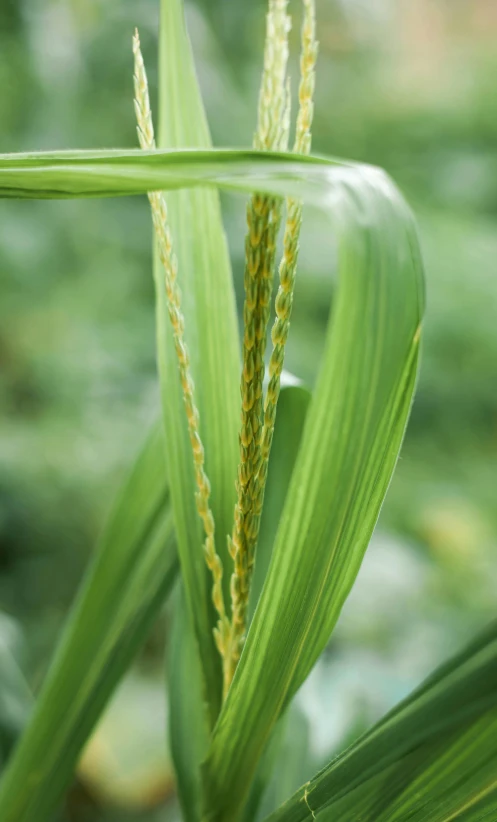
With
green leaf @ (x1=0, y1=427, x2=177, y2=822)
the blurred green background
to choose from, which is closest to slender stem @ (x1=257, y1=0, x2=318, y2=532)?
green leaf @ (x1=0, y1=427, x2=177, y2=822)

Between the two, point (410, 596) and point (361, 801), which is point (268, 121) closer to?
point (361, 801)

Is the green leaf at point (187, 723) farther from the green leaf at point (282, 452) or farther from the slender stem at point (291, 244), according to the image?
the slender stem at point (291, 244)

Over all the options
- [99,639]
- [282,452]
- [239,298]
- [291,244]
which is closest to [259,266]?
[291,244]

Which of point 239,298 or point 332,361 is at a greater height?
point 332,361

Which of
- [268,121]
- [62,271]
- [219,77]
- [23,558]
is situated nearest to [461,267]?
[219,77]

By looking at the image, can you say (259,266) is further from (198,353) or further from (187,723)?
(187,723)

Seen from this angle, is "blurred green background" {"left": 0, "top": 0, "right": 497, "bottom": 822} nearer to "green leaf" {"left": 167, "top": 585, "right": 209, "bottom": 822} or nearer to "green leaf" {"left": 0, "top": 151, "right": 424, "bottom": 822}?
"green leaf" {"left": 167, "top": 585, "right": 209, "bottom": 822}
